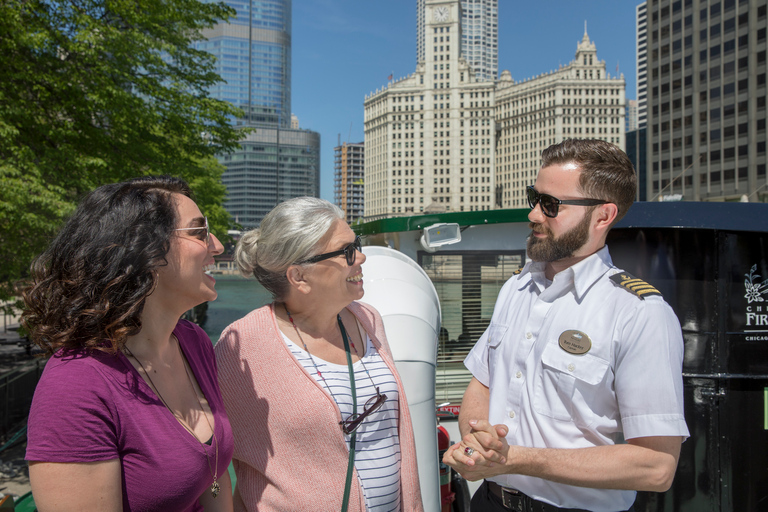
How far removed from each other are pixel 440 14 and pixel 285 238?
14589 cm

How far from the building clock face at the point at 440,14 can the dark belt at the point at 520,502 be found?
5706 inches

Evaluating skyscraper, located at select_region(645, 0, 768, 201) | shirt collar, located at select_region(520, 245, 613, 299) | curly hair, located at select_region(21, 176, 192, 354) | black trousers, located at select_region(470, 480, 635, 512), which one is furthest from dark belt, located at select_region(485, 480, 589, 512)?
skyscraper, located at select_region(645, 0, 768, 201)

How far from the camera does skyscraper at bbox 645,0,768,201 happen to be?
67625 mm

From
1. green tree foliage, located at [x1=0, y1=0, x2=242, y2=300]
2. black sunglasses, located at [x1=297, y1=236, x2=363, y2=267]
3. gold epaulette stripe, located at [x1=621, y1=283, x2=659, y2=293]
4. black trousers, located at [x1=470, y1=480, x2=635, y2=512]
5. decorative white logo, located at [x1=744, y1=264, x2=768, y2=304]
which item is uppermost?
green tree foliage, located at [x1=0, y1=0, x2=242, y2=300]

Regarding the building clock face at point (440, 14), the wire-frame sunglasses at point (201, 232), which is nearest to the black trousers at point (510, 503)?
the wire-frame sunglasses at point (201, 232)

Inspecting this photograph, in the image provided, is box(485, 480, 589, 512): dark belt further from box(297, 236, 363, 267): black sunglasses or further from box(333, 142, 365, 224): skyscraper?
box(333, 142, 365, 224): skyscraper

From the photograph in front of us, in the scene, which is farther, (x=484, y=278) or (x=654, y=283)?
(x=484, y=278)

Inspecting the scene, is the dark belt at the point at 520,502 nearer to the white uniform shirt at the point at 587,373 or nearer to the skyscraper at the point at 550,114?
the white uniform shirt at the point at 587,373

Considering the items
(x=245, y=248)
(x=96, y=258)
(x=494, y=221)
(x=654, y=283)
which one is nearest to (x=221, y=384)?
(x=245, y=248)

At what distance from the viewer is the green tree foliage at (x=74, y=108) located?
7.50 m

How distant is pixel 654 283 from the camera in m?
3.34

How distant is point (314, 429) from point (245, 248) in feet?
2.76

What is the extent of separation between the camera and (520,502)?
2012 mm

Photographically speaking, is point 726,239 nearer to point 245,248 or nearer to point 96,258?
point 245,248
